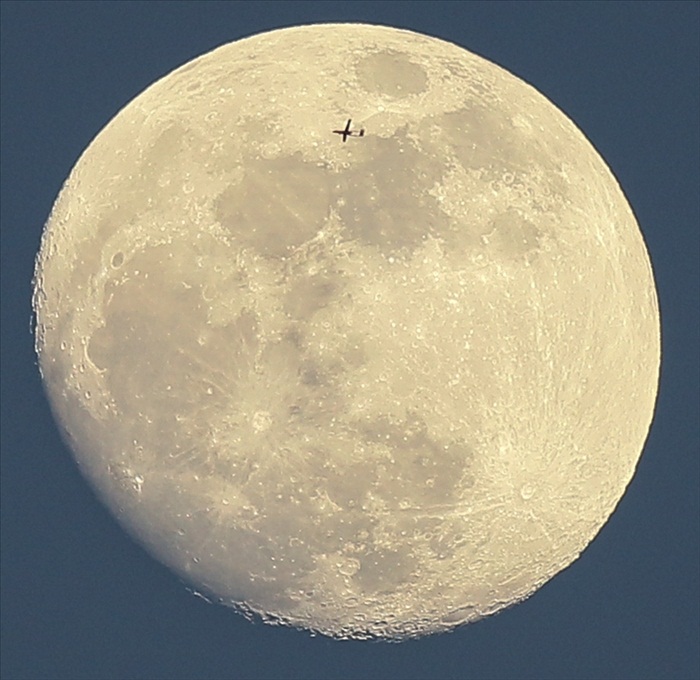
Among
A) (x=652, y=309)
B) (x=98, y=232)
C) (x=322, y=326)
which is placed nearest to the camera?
(x=322, y=326)

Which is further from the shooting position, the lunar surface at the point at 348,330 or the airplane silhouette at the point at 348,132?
the airplane silhouette at the point at 348,132

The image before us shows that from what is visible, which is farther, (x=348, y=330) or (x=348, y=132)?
(x=348, y=132)

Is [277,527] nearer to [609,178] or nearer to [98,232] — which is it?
[98,232]

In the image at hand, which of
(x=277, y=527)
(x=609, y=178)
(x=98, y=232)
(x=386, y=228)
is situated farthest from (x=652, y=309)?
(x=98, y=232)

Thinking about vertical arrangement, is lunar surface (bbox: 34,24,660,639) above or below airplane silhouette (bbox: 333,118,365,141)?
below

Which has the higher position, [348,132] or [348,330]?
[348,132]

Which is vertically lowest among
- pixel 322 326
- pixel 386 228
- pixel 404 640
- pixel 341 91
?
pixel 404 640

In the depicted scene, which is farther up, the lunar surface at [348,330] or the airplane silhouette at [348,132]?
the airplane silhouette at [348,132]

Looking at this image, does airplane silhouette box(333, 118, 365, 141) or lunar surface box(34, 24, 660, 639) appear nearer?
lunar surface box(34, 24, 660, 639)
